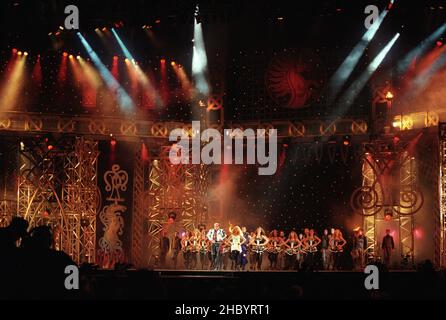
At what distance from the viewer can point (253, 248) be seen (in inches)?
880

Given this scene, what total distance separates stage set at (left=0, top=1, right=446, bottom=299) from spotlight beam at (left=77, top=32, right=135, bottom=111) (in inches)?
2.7

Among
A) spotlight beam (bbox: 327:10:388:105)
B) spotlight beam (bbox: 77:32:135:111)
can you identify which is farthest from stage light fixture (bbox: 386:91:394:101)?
spotlight beam (bbox: 77:32:135:111)

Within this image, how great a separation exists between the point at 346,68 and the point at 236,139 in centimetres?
445

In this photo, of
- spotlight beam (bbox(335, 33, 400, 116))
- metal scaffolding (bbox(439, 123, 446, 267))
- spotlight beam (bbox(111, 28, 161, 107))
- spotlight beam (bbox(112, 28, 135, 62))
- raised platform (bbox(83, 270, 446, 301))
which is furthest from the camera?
spotlight beam (bbox(111, 28, 161, 107))

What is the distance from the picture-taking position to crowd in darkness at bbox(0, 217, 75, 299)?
5086 mm

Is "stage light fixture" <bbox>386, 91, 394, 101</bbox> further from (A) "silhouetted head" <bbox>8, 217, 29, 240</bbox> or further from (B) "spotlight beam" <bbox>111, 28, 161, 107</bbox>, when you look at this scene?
(A) "silhouetted head" <bbox>8, 217, 29, 240</bbox>

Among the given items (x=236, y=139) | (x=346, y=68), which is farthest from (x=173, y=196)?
(x=346, y=68)

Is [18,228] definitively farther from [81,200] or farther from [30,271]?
[81,200]

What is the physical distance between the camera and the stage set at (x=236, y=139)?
868 inches

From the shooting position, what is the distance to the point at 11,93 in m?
23.3

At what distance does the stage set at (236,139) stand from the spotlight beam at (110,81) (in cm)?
7

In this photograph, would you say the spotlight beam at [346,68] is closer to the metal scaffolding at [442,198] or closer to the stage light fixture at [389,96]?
the stage light fixture at [389,96]

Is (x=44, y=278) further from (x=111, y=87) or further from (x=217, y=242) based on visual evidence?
(x=111, y=87)
